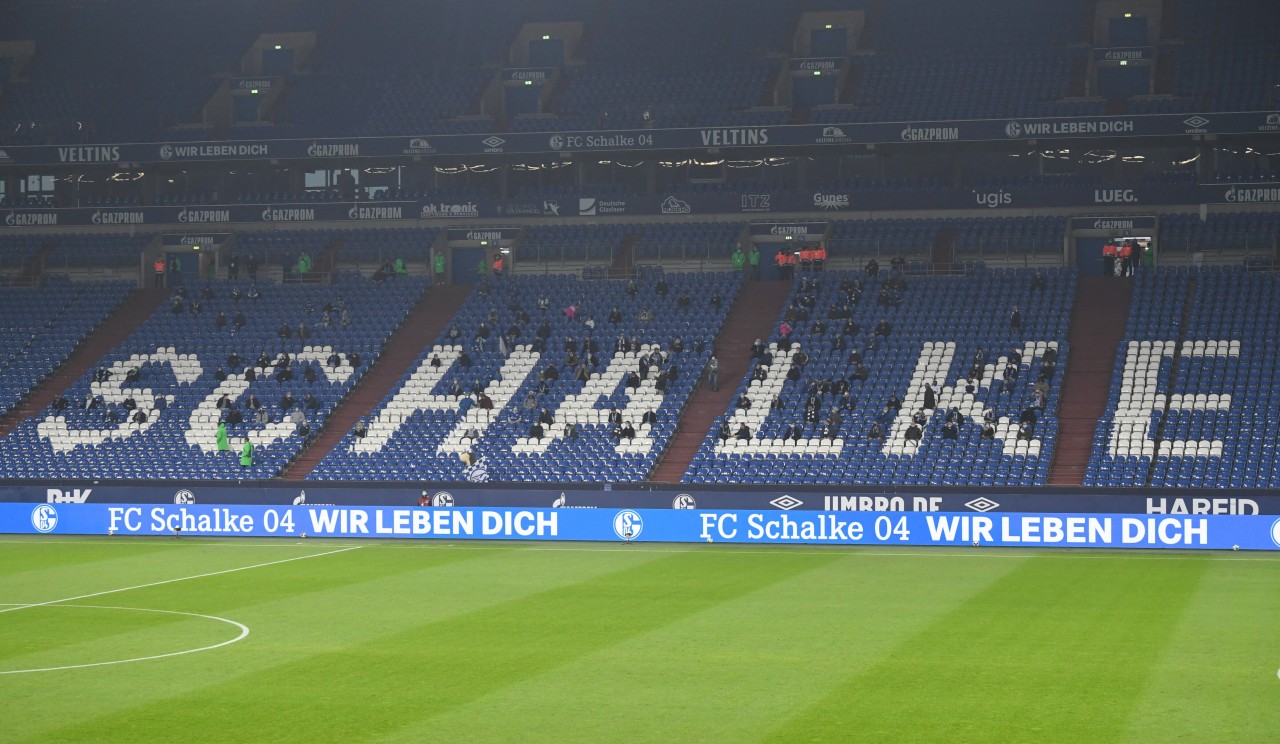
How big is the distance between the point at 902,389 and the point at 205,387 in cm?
2196

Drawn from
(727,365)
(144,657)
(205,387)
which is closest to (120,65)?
(205,387)

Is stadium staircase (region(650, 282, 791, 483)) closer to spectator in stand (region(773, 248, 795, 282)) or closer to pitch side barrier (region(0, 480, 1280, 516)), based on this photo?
spectator in stand (region(773, 248, 795, 282))

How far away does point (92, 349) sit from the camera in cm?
5362

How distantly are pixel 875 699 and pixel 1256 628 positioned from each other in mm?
7793

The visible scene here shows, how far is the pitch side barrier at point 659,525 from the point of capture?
33656 millimetres

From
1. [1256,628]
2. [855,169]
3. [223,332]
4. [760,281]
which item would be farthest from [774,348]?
[1256,628]

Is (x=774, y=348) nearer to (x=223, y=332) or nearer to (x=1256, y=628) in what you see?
(x=223, y=332)

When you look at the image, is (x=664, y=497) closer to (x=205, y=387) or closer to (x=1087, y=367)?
(x=1087, y=367)

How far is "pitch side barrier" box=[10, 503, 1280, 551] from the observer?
33.7m

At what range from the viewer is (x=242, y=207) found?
58.3 meters

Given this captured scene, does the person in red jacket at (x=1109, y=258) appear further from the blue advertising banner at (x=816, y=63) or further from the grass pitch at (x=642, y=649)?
the grass pitch at (x=642, y=649)

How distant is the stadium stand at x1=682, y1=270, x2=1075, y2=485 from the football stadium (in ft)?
0.60

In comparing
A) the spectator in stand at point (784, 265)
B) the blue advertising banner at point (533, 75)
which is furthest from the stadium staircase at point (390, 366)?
the spectator in stand at point (784, 265)

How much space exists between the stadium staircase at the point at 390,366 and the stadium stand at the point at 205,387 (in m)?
0.37
